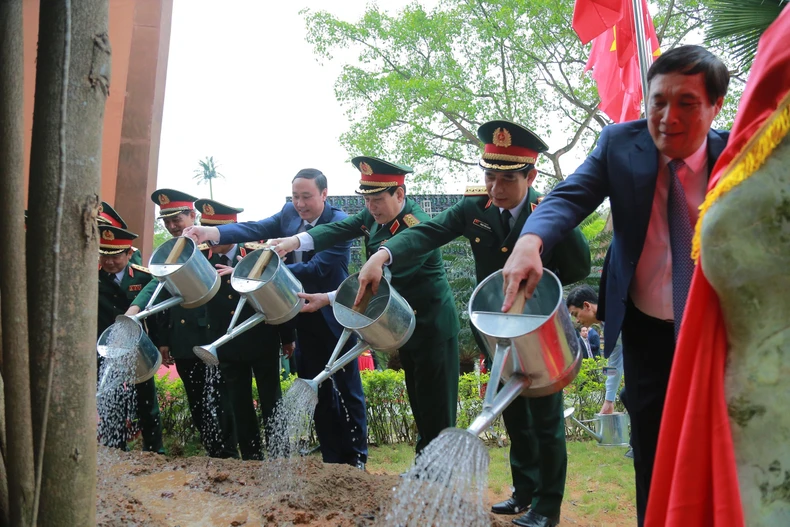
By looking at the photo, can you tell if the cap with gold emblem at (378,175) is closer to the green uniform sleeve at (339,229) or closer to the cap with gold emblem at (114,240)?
the green uniform sleeve at (339,229)

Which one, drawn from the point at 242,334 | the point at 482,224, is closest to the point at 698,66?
the point at 482,224

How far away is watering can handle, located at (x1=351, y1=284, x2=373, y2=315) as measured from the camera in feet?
11.2

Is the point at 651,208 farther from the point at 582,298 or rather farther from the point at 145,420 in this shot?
the point at 145,420

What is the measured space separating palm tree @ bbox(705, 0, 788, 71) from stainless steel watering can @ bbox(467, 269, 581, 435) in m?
2.62

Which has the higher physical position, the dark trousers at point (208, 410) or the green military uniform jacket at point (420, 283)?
the green military uniform jacket at point (420, 283)

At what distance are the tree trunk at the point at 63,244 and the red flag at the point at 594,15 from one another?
599 cm

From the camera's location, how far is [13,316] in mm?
1683

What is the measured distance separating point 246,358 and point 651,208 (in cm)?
341

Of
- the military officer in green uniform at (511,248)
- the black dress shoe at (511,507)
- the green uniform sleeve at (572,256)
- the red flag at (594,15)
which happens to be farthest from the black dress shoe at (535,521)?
the red flag at (594,15)

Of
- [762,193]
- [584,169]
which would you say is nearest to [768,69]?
[762,193]

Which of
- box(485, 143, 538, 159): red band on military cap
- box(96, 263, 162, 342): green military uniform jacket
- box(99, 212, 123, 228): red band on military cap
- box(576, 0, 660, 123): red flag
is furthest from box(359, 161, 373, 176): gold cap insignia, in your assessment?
box(576, 0, 660, 123): red flag

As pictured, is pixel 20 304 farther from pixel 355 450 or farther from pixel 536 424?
pixel 355 450

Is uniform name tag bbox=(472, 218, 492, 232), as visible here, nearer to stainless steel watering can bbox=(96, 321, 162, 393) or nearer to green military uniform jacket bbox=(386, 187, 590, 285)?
green military uniform jacket bbox=(386, 187, 590, 285)

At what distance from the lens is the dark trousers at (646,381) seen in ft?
7.49
